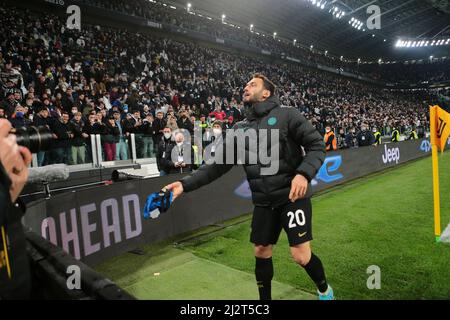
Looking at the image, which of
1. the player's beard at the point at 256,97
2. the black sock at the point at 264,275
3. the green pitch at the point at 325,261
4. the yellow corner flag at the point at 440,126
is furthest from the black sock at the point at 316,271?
the yellow corner flag at the point at 440,126

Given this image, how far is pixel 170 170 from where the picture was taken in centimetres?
757

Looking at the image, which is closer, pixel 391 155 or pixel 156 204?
pixel 156 204

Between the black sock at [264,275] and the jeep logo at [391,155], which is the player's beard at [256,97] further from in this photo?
the jeep logo at [391,155]

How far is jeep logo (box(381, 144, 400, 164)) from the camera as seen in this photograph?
14.8 m

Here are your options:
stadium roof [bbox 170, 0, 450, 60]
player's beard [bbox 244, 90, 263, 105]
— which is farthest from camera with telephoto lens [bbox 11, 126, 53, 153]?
stadium roof [bbox 170, 0, 450, 60]

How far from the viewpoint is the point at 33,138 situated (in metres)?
1.74

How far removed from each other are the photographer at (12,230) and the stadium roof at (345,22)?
25279 mm

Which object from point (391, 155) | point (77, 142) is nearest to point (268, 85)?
point (77, 142)

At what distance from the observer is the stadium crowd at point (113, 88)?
8.35m

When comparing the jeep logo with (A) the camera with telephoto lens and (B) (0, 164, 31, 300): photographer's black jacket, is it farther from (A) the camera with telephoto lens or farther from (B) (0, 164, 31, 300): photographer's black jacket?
(B) (0, 164, 31, 300): photographer's black jacket

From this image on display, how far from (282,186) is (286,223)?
11.9 inches

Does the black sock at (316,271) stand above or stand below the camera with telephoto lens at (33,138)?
below

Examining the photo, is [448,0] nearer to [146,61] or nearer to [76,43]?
[146,61]

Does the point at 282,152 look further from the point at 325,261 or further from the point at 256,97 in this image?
the point at 325,261
